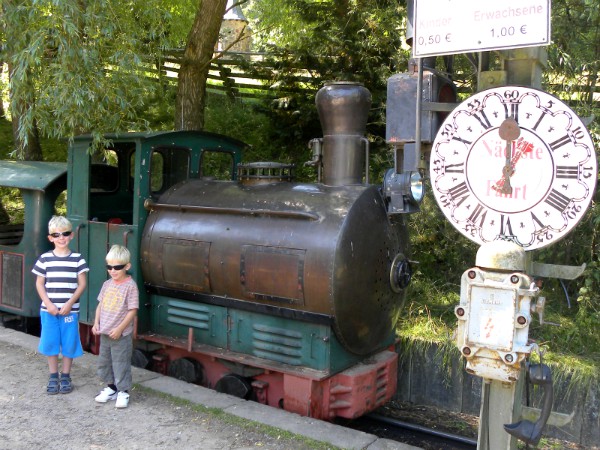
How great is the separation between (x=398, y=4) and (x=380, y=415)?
17.4 ft

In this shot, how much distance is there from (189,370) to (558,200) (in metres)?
4.22

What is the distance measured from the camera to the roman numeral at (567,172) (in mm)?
Answer: 2376

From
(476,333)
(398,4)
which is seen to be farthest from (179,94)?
(476,333)

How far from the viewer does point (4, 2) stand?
256 inches

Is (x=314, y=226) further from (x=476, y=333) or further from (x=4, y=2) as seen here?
(x=4, y=2)

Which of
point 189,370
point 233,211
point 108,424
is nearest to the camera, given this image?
point 108,424

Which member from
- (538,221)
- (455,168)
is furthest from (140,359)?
(538,221)

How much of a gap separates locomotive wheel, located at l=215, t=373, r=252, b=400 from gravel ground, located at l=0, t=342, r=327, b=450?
2.56 ft

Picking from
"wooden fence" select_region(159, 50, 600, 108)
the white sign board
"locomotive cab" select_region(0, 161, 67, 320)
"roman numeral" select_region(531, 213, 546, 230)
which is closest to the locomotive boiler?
"locomotive cab" select_region(0, 161, 67, 320)

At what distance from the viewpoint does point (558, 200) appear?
239 centimetres

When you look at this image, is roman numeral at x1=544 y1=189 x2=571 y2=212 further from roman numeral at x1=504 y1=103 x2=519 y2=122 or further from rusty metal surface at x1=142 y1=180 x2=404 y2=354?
rusty metal surface at x1=142 y1=180 x2=404 y2=354

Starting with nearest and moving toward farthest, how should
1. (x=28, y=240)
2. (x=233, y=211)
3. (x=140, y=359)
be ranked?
(x=233, y=211)
(x=140, y=359)
(x=28, y=240)

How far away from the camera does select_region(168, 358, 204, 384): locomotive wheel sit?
5.73 m

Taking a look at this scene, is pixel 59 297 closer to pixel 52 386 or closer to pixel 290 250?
pixel 52 386
